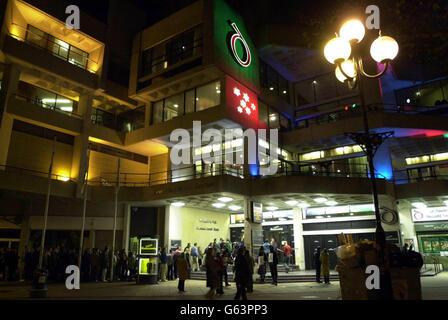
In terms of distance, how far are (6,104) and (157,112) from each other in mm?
9696

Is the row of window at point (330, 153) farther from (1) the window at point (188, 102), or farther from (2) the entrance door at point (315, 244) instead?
(1) the window at point (188, 102)

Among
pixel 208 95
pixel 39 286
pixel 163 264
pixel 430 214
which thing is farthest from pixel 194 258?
pixel 430 214

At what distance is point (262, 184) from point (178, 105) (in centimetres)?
853

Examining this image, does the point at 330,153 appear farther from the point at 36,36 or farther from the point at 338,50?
the point at 36,36

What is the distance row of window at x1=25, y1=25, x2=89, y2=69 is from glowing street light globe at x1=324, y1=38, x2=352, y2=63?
Answer: 72.8ft

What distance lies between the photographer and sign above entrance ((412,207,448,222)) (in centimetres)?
2389

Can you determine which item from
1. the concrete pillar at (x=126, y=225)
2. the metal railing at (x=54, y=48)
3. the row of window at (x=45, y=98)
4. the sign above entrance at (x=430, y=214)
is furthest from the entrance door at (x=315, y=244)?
the metal railing at (x=54, y=48)

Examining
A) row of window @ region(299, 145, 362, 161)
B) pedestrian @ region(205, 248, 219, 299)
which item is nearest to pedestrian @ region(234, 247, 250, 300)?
pedestrian @ region(205, 248, 219, 299)

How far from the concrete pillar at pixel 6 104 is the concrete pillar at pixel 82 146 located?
4.13m

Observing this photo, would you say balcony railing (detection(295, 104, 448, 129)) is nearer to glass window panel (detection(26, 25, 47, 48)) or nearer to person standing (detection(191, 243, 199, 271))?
person standing (detection(191, 243, 199, 271))

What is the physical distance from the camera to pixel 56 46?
25078 mm

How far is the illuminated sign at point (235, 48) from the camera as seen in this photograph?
22.9m
